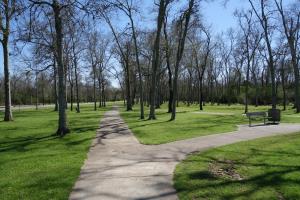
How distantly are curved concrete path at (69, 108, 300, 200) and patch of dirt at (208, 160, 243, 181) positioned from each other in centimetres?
96

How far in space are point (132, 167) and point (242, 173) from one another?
264cm

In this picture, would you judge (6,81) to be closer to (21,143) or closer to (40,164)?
(21,143)

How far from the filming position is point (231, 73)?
84.2 meters

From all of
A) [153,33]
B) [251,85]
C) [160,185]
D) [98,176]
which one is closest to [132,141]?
[98,176]

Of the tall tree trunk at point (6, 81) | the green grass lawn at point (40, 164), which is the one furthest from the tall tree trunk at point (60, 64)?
the tall tree trunk at point (6, 81)

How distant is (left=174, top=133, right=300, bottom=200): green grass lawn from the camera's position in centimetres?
700

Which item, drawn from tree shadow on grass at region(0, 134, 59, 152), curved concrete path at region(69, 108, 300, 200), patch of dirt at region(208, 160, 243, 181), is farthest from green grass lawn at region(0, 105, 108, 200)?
patch of dirt at region(208, 160, 243, 181)

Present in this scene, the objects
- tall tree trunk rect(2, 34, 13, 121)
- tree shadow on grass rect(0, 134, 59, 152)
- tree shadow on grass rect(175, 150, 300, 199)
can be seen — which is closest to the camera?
tree shadow on grass rect(175, 150, 300, 199)

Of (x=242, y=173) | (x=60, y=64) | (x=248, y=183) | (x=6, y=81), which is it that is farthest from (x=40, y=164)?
(x=6, y=81)

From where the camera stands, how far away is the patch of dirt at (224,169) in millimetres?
8555

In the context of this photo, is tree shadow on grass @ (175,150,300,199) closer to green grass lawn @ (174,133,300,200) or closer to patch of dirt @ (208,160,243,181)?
green grass lawn @ (174,133,300,200)

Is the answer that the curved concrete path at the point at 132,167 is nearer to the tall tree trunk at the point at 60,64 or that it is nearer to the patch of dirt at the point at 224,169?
the patch of dirt at the point at 224,169

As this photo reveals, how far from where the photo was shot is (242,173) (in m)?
8.77

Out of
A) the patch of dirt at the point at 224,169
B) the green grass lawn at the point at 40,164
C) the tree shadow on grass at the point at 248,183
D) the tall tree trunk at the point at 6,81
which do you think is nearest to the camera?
the tree shadow on grass at the point at 248,183
